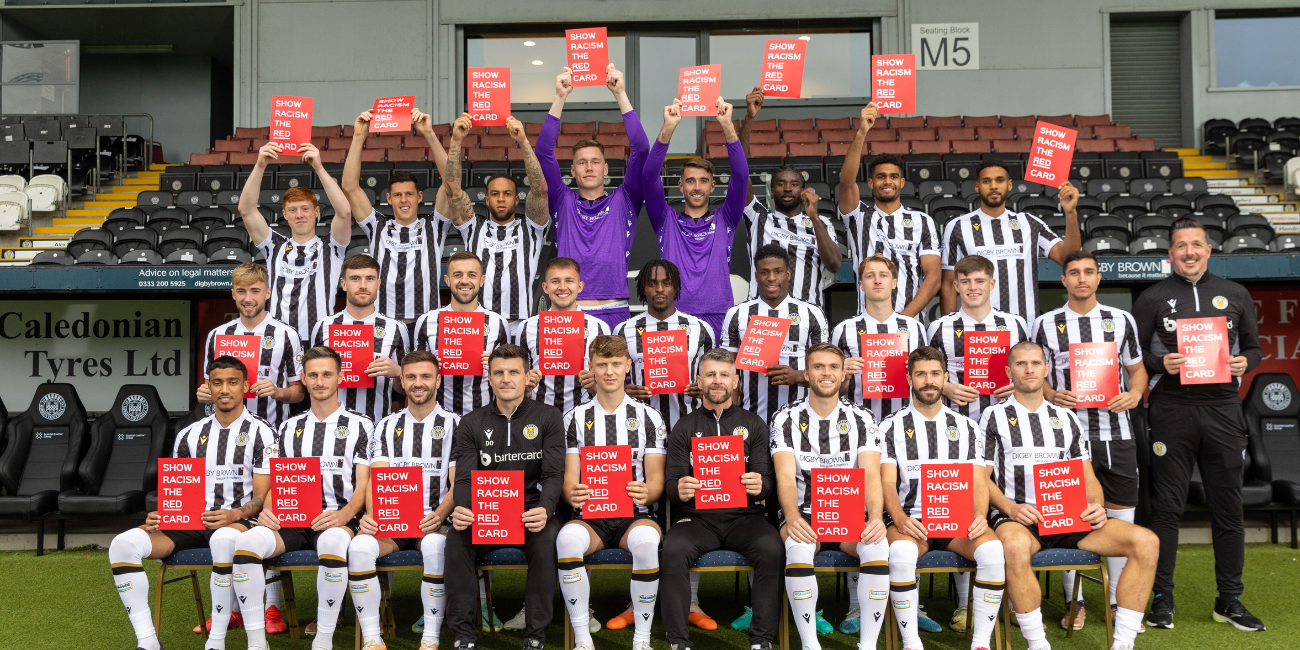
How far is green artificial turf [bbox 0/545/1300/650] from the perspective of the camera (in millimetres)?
4488

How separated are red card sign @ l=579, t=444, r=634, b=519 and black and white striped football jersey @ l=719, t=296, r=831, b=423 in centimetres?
105

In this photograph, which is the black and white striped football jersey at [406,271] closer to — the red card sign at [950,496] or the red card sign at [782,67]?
the red card sign at [782,67]

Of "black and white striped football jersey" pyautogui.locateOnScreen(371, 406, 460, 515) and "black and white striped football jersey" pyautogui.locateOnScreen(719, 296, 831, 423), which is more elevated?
"black and white striped football jersey" pyautogui.locateOnScreen(719, 296, 831, 423)

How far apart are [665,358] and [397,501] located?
1523mm

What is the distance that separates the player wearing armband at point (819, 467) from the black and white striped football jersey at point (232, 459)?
2683mm

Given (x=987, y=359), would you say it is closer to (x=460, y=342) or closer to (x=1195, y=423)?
(x=1195, y=423)

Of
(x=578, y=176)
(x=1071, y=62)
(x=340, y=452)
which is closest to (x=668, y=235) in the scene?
(x=578, y=176)

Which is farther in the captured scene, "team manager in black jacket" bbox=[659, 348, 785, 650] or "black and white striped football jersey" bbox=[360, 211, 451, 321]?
"black and white striped football jersey" bbox=[360, 211, 451, 321]

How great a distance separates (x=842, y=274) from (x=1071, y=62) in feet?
31.1

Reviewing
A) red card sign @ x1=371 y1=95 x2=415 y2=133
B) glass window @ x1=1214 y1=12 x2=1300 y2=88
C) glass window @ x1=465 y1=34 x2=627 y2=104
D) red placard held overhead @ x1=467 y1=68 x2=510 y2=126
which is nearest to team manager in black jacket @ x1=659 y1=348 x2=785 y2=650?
red placard held overhead @ x1=467 y1=68 x2=510 y2=126

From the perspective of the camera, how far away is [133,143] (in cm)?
1435

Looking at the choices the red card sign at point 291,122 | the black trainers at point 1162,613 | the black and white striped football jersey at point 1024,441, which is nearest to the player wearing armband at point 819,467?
the black and white striped football jersey at point 1024,441

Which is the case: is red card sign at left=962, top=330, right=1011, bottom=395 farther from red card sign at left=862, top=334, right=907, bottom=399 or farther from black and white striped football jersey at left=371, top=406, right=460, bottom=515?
black and white striped football jersey at left=371, top=406, right=460, bottom=515

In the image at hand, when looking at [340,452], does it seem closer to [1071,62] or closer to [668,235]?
[668,235]
